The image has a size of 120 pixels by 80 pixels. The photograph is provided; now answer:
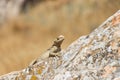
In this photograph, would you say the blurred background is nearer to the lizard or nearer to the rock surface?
the lizard

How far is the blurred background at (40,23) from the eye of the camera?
73.6 ft

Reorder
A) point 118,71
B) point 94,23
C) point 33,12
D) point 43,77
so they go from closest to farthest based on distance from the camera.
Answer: point 118,71, point 43,77, point 94,23, point 33,12

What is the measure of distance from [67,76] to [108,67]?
0.86 metres

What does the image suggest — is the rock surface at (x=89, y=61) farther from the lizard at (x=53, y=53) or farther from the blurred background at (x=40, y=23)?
the blurred background at (x=40, y=23)

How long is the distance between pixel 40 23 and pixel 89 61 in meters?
17.7

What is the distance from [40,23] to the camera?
26391 millimetres

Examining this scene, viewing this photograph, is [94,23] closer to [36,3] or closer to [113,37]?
[36,3]

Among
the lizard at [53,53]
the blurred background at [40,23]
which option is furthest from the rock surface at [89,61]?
the blurred background at [40,23]

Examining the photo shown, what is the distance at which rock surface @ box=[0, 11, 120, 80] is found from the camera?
27.4 ft

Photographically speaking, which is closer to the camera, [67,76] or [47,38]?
[67,76]

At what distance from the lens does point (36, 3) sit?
89.5ft

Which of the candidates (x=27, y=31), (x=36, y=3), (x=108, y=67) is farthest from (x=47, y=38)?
(x=108, y=67)

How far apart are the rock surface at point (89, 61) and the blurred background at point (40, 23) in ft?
35.3

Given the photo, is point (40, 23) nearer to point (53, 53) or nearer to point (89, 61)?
point (53, 53)
